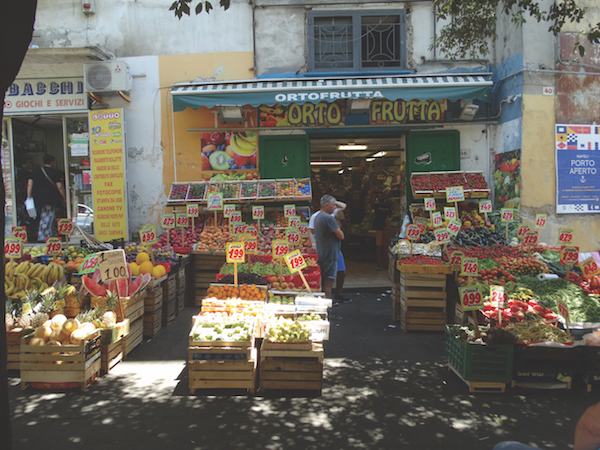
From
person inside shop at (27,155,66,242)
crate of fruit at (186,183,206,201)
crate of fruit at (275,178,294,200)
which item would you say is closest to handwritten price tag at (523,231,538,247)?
crate of fruit at (275,178,294,200)

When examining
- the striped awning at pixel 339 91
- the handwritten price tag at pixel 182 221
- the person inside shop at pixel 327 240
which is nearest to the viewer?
the person inside shop at pixel 327 240

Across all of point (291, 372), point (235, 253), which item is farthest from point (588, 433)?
point (235, 253)

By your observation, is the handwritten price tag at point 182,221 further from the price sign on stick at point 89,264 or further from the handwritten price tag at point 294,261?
the handwritten price tag at point 294,261

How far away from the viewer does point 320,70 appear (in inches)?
370

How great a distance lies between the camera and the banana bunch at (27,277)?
219 inches

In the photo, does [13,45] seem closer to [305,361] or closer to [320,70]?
[305,361]

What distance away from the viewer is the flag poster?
27.9 feet

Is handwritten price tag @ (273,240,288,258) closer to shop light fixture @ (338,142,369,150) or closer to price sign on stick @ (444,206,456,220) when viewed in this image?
price sign on stick @ (444,206,456,220)

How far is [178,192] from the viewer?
919 centimetres

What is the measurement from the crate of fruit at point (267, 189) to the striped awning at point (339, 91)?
1.69m

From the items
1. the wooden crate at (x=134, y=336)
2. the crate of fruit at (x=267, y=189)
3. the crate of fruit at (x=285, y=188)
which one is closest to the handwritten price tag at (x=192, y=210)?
the crate of fruit at (x=267, y=189)

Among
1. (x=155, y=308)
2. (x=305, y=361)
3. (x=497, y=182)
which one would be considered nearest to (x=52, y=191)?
(x=155, y=308)

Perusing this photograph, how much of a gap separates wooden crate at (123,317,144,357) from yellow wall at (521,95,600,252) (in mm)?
7272

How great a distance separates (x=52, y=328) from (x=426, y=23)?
906 cm
